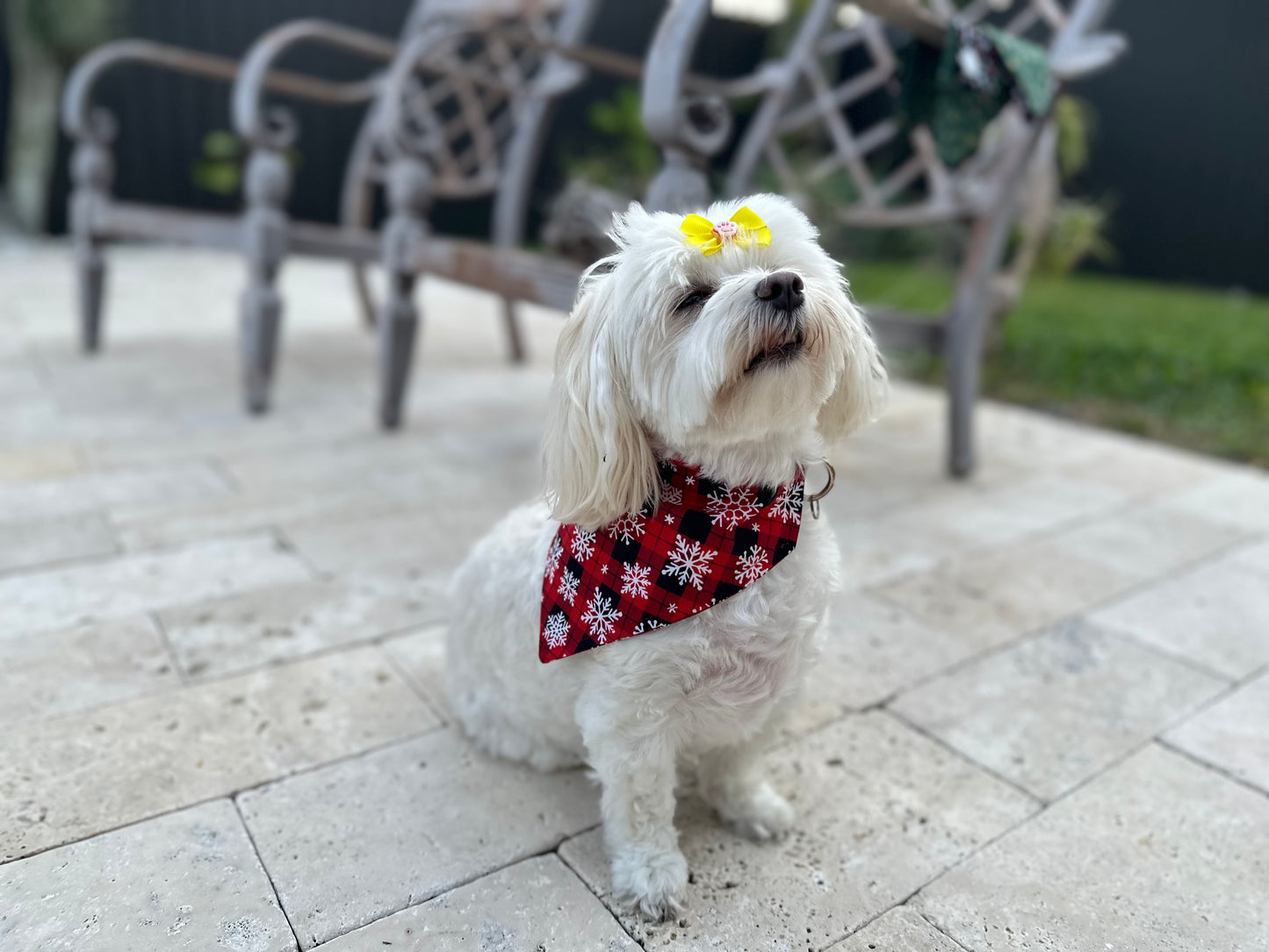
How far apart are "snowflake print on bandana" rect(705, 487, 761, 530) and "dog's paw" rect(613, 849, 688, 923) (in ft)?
1.77

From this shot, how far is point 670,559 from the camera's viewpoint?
140 centimetres

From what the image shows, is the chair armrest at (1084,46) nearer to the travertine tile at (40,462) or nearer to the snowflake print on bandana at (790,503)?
Answer: the snowflake print on bandana at (790,503)

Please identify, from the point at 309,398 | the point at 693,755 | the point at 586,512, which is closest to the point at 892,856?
the point at 693,755

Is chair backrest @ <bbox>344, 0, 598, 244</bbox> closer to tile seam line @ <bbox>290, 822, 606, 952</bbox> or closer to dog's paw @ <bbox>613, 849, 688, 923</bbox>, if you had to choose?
tile seam line @ <bbox>290, 822, 606, 952</bbox>

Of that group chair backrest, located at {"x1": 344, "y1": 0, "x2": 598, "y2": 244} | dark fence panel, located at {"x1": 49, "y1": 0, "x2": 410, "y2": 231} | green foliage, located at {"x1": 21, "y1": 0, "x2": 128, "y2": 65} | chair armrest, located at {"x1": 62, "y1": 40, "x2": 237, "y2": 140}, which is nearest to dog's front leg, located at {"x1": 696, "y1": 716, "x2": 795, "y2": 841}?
chair backrest, located at {"x1": 344, "y1": 0, "x2": 598, "y2": 244}

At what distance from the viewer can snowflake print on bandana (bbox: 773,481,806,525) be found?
146 centimetres

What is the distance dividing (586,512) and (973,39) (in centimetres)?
192

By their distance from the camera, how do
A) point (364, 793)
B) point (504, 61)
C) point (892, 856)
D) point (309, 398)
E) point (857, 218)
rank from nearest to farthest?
point (892, 856), point (364, 793), point (857, 218), point (309, 398), point (504, 61)

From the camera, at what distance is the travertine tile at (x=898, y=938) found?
139 cm

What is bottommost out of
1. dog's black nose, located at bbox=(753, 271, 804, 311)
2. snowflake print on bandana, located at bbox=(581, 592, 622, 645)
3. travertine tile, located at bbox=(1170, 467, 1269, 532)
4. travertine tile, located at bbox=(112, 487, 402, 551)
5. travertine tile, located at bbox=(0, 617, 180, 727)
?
travertine tile, located at bbox=(112, 487, 402, 551)

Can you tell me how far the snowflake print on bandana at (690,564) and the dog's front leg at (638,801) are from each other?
0.21 metres

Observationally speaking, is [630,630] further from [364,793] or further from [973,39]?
[973,39]

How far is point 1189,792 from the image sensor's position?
5.76ft

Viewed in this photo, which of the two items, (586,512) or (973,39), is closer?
(586,512)
